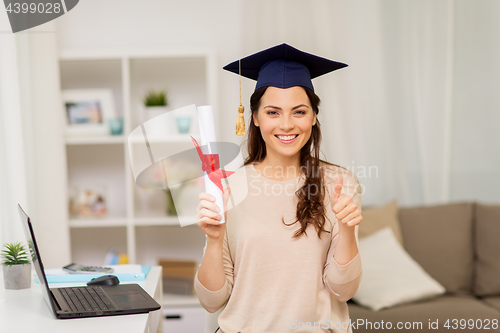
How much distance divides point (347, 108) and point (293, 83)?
146 cm

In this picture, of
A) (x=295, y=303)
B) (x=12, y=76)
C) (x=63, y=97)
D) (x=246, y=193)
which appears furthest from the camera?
(x=63, y=97)

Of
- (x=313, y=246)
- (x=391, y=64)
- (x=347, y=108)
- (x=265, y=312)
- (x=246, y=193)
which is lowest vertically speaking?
(x=265, y=312)

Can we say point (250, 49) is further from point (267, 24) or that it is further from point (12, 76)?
point (12, 76)

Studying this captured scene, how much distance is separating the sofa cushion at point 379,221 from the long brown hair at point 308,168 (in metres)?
0.93

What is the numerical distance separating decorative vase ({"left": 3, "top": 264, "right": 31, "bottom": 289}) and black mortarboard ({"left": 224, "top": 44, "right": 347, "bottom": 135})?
30.8 inches

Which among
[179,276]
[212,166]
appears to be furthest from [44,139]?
[212,166]

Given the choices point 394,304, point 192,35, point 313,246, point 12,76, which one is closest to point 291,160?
point 313,246

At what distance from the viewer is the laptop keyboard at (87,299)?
1.09m

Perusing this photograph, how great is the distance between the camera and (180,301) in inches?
95.4

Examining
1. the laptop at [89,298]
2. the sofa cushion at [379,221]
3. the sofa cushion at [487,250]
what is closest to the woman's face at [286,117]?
the laptop at [89,298]

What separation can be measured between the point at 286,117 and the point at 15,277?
0.95m

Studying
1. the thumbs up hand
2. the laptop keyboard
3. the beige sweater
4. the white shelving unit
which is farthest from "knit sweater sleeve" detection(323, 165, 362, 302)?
the white shelving unit

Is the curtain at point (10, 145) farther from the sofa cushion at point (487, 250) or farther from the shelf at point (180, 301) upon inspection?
the sofa cushion at point (487, 250)

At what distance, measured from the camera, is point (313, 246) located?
136cm
